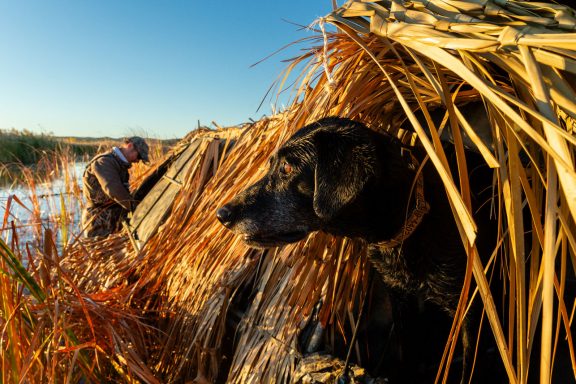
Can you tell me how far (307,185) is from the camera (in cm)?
164

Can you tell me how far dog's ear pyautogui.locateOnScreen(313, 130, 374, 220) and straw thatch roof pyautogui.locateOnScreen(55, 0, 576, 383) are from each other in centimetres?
30

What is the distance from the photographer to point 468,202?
1046 mm

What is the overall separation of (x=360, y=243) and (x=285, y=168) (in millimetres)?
571

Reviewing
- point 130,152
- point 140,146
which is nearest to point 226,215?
point 130,152

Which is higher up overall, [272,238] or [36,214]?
[272,238]

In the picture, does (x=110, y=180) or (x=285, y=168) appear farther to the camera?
(x=110, y=180)

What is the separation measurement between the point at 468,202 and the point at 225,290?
1716mm

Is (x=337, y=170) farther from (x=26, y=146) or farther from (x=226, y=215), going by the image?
(x=26, y=146)

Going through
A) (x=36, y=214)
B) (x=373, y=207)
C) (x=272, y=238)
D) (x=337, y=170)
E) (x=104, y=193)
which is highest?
(x=337, y=170)

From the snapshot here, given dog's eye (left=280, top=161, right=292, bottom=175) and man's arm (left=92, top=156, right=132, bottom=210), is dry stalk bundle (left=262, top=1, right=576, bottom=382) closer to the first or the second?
dog's eye (left=280, top=161, right=292, bottom=175)

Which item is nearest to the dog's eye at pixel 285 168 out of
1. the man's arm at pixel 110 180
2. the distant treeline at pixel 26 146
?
the man's arm at pixel 110 180

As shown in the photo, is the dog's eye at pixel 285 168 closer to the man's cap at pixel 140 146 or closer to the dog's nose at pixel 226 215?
the dog's nose at pixel 226 215

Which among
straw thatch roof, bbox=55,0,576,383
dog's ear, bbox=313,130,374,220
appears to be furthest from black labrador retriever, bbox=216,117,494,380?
straw thatch roof, bbox=55,0,576,383

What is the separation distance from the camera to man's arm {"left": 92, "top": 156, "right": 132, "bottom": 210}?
18.2 feet
